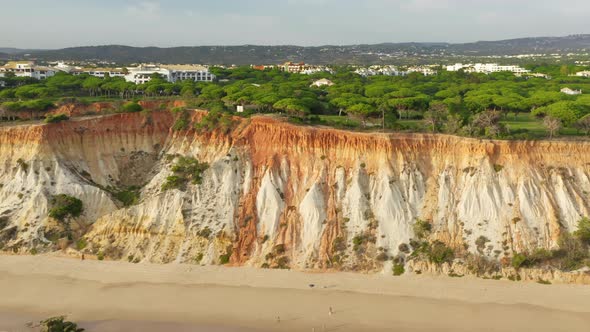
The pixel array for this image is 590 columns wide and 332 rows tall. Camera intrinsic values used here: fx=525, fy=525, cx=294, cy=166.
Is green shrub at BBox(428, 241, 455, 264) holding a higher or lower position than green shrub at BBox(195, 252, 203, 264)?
higher

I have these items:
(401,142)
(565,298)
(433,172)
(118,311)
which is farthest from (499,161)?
(118,311)

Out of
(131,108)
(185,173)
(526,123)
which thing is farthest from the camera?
(526,123)

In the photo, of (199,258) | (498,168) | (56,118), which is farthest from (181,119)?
(498,168)

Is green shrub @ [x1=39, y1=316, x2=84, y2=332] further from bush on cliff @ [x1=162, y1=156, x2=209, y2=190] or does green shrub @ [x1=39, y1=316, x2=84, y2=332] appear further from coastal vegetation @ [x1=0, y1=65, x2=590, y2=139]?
coastal vegetation @ [x1=0, y1=65, x2=590, y2=139]

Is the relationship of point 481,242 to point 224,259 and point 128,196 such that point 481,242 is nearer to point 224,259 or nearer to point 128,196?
point 224,259

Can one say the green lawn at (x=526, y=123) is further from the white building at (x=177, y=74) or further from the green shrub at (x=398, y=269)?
the white building at (x=177, y=74)

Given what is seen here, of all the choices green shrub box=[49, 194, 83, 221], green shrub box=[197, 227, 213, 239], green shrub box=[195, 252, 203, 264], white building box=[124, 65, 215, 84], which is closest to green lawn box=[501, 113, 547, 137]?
green shrub box=[197, 227, 213, 239]

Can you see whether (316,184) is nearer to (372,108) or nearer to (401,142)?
(401,142)
